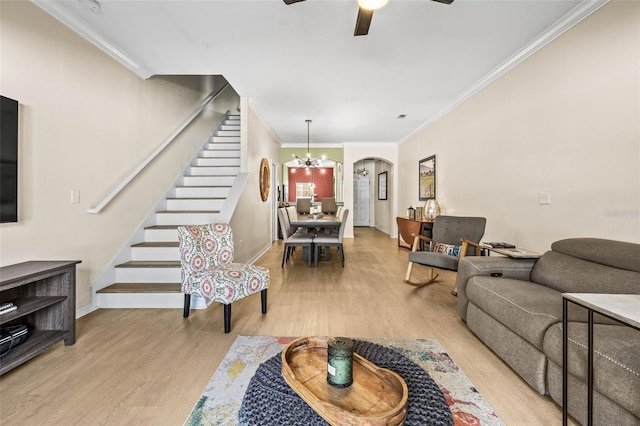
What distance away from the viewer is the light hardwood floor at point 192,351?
4.69ft

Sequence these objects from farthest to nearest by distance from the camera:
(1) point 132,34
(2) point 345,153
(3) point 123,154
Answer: (2) point 345,153
(3) point 123,154
(1) point 132,34

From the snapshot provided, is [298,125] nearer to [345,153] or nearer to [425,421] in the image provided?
[345,153]

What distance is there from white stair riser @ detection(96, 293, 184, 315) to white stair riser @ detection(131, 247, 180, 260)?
55cm

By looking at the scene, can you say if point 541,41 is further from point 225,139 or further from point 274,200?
point 274,200

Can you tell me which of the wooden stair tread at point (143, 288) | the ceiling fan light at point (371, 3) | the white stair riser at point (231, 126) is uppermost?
the white stair riser at point (231, 126)

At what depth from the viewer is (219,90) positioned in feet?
18.9

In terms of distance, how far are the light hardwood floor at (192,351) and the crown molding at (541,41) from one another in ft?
8.94

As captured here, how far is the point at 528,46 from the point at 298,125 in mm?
4079

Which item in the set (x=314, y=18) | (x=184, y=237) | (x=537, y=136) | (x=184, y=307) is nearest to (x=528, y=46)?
(x=537, y=136)

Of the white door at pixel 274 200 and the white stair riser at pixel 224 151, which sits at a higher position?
the white stair riser at pixel 224 151

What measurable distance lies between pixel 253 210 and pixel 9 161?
117 inches

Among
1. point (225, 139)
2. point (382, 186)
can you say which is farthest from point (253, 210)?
point (382, 186)

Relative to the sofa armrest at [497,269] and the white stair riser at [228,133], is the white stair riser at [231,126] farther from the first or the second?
the sofa armrest at [497,269]

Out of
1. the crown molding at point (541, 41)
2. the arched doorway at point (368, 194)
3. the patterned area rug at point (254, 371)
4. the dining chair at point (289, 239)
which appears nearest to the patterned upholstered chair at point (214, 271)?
the patterned area rug at point (254, 371)
